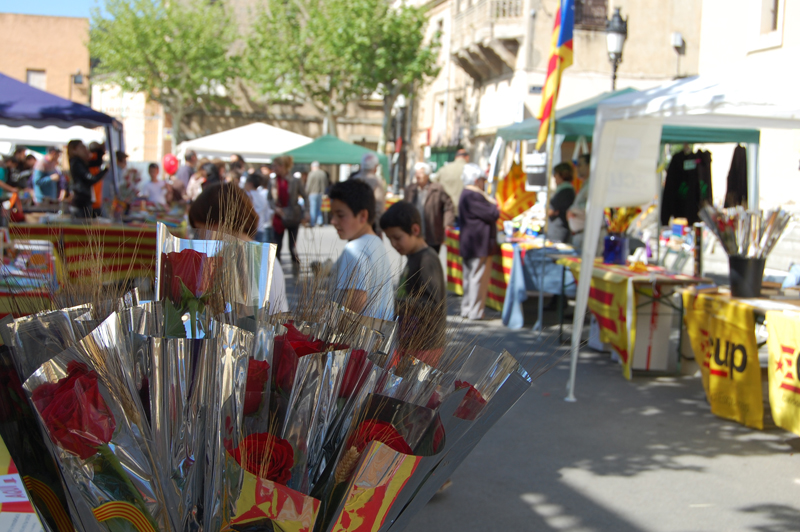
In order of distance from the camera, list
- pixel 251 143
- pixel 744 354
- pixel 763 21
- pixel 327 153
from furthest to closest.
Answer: pixel 251 143 < pixel 327 153 < pixel 763 21 < pixel 744 354

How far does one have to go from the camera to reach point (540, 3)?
2548cm

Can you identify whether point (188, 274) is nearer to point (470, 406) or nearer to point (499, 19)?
point (470, 406)

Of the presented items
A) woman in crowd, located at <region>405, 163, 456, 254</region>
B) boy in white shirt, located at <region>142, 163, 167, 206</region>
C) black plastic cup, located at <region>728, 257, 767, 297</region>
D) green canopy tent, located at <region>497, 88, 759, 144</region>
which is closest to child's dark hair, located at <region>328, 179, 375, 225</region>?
black plastic cup, located at <region>728, 257, 767, 297</region>

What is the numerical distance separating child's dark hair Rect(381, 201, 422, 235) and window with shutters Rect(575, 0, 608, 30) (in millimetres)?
23458

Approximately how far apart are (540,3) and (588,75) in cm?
298

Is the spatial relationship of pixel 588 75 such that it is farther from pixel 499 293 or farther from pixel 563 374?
pixel 563 374

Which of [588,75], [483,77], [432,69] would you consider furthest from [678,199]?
[432,69]

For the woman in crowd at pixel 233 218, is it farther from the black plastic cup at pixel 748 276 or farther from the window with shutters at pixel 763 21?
the window with shutters at pixel 763 21

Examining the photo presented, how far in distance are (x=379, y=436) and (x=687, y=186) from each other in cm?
951

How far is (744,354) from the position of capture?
4.97 m

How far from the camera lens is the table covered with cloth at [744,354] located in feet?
15.1

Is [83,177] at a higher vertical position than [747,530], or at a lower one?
higher

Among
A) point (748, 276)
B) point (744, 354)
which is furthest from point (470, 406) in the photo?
point (748, 276)

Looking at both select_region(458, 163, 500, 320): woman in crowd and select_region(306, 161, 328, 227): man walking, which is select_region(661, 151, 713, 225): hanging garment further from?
select_region(306, 161, 328, 227): man walking
